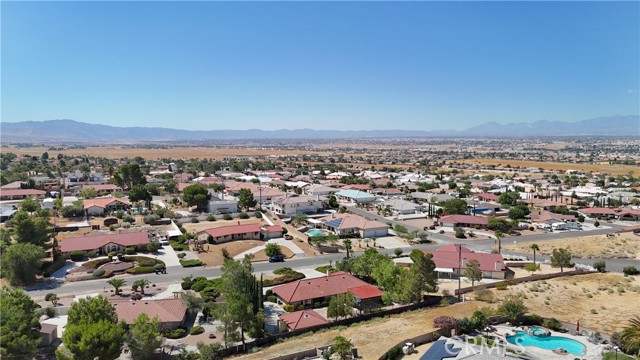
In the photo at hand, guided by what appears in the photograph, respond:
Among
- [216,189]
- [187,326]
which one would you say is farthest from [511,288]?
[216,189]

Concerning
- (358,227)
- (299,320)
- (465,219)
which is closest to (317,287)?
(299,320)

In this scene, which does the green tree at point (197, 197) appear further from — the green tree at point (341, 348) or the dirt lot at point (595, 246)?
Result: the green tree at point (341, 348)

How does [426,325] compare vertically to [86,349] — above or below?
below

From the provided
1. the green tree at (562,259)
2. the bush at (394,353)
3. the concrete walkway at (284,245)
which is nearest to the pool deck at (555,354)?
the bush at (394,353)

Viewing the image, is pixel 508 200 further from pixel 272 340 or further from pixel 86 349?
pixel 86 349

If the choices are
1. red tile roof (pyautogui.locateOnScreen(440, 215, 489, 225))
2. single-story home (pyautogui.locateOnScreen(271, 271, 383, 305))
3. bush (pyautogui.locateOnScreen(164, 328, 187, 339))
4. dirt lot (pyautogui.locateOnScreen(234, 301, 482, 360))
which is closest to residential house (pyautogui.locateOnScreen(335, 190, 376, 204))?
red tile roof (pyautogui.locateOnScreen(440, 215, 489, 225))

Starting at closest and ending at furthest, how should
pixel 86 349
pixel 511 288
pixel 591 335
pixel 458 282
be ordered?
pixel 86 349
pixel 591 335
pixel 511 288
pixel 458 282
